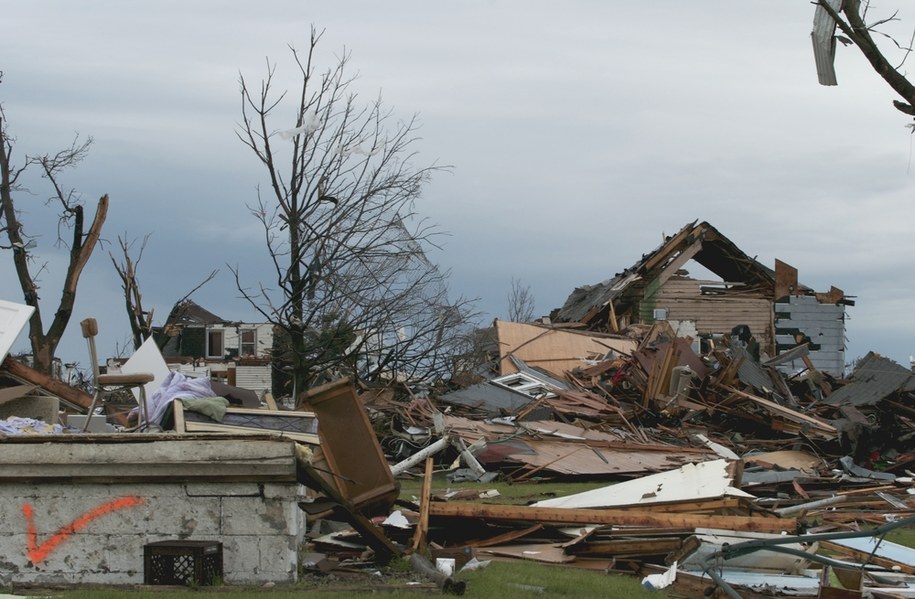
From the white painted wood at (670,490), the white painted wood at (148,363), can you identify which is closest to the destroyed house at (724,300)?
the white painted wood at (670,490)

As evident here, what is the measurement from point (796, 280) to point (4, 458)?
110ft

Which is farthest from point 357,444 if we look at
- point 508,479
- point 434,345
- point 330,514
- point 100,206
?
point 100,206

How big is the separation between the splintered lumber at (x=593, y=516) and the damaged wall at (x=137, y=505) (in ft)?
7.76

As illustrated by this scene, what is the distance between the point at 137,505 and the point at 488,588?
2.54 metres

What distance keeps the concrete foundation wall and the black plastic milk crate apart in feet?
0.52

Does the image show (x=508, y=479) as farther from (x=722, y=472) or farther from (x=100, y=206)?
(x=100, y=206)

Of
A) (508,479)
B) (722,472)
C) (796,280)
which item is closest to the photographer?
(722,472)

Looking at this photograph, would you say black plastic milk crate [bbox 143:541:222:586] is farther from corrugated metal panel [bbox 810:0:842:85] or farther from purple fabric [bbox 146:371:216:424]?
corrugated metal panel [bbox 810:0:842:85]

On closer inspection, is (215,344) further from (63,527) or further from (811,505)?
(63,527)

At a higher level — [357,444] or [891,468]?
[357,444]

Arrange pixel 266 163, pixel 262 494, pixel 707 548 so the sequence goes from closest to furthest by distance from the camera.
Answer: pixel 262 494, pixel 707 548, pixel 266 163

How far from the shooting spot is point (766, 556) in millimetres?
8375

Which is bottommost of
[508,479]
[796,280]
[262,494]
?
[508,479]

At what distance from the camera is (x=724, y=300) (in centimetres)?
3644
